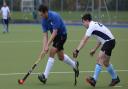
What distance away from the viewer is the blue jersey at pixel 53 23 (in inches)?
482

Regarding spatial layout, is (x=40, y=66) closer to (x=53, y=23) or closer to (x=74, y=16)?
(x=53, y=23)

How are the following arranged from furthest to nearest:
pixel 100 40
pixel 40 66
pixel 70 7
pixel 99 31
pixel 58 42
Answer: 1. pixel 70 7
2. pixel 40 66
3. pixel 58 42
4. pixel 100 40
5. pixel 99 31

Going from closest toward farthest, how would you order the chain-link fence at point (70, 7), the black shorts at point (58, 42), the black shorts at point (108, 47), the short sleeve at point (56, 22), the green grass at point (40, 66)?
1. the black shorts at point (108, 47)
2. the green grass at point (40, 66)
3. the short sleeve at point (56, 22)
4. the black shorts at point (58, 42)
5. the chain-link fence at point (70, 7)

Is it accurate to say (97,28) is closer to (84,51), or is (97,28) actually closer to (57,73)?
(57,73)

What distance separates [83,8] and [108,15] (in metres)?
5.16

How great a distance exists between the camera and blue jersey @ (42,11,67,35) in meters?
12.2

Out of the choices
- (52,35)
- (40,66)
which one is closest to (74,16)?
(40,66)

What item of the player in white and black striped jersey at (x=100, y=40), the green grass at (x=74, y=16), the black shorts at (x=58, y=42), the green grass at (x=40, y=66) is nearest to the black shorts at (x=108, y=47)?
the player in white and black striped jersey at (x=100, y=40)

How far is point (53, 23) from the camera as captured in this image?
483 inches

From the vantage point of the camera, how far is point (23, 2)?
190 ft

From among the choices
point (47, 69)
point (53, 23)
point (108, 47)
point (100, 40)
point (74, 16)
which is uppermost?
point (53, 23)

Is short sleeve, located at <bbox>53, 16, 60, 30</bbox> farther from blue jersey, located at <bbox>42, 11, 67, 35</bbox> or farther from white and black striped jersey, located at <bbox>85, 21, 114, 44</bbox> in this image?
white and black striped jersey, located at <bbox>85, 21, 114, 44</bbox>

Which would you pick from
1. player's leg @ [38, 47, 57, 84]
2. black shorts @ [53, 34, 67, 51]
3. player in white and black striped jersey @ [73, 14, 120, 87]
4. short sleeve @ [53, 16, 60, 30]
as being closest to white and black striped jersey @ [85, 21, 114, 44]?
player in white and black striped jersey @ [73, 14, 120, 87]

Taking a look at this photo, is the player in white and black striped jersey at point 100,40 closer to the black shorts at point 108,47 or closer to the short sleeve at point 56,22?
the black shorts at point 108,47
